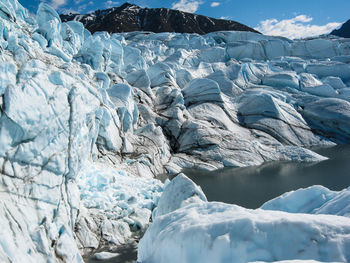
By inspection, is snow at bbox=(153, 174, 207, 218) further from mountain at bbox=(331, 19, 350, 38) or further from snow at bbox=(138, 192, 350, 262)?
mountain at bbox=(331, 19, 350, 38)

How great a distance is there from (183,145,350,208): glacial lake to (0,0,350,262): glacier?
3.33ft

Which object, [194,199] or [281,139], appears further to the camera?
[281,139]

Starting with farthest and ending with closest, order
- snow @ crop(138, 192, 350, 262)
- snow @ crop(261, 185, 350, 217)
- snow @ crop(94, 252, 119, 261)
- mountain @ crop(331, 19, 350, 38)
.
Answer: mountain @ crop(331, 19, 350, 38) < snow @ crop(94, 252, 119, 261) < snow @ crop(261, 185, 350, 217) < snow @ crop(138, 192, 350, 262)

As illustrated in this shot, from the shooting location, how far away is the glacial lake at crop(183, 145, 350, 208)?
1116cm

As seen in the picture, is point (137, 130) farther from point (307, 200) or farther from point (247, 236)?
point (247, 236)

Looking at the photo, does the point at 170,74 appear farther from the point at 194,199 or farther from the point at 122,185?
the point at 194,199

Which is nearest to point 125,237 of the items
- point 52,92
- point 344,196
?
point 52,92

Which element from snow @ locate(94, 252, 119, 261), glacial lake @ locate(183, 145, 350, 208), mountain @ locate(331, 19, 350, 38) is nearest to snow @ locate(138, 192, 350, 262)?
snow @ locate(94, 252, 119, 261)

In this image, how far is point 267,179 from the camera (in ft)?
43.5

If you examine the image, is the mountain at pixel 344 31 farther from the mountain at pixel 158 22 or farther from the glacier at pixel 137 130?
the glacier at pixel 137 130

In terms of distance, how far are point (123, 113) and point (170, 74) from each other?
347 inches

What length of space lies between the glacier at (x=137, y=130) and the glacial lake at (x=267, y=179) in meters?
1.01

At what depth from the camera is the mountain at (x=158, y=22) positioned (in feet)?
180

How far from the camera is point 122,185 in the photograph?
10656mm
